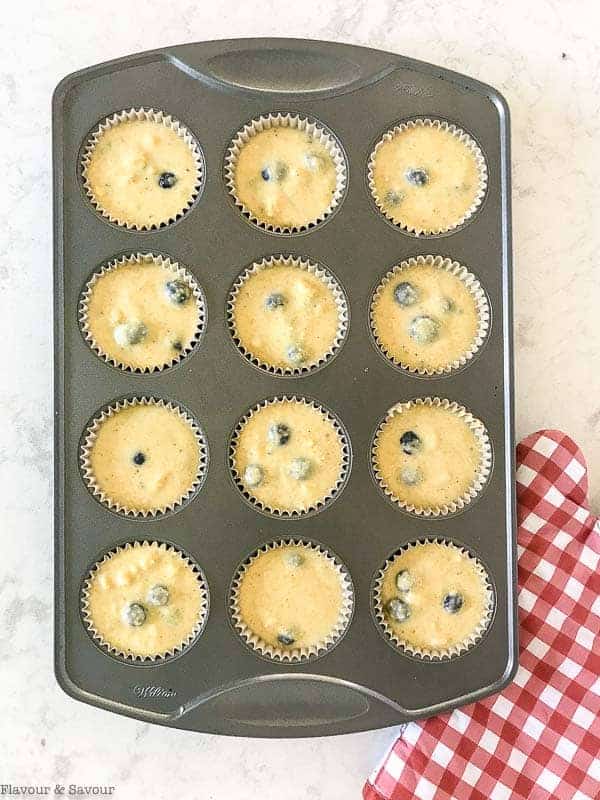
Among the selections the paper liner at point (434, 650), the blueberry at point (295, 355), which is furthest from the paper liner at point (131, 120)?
the paper liner at point (434, 650)

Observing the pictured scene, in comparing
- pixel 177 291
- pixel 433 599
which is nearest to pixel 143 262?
pixel 177 291

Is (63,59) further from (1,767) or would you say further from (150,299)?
(1,767)

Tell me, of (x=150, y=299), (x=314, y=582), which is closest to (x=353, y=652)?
(x=314, y=582)

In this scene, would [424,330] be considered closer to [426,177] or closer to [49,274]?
[426,177]

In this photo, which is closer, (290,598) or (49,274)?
(290,598)

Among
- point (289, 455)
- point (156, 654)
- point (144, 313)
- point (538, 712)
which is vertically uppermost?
point (144, 313)

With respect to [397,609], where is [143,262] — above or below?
above
